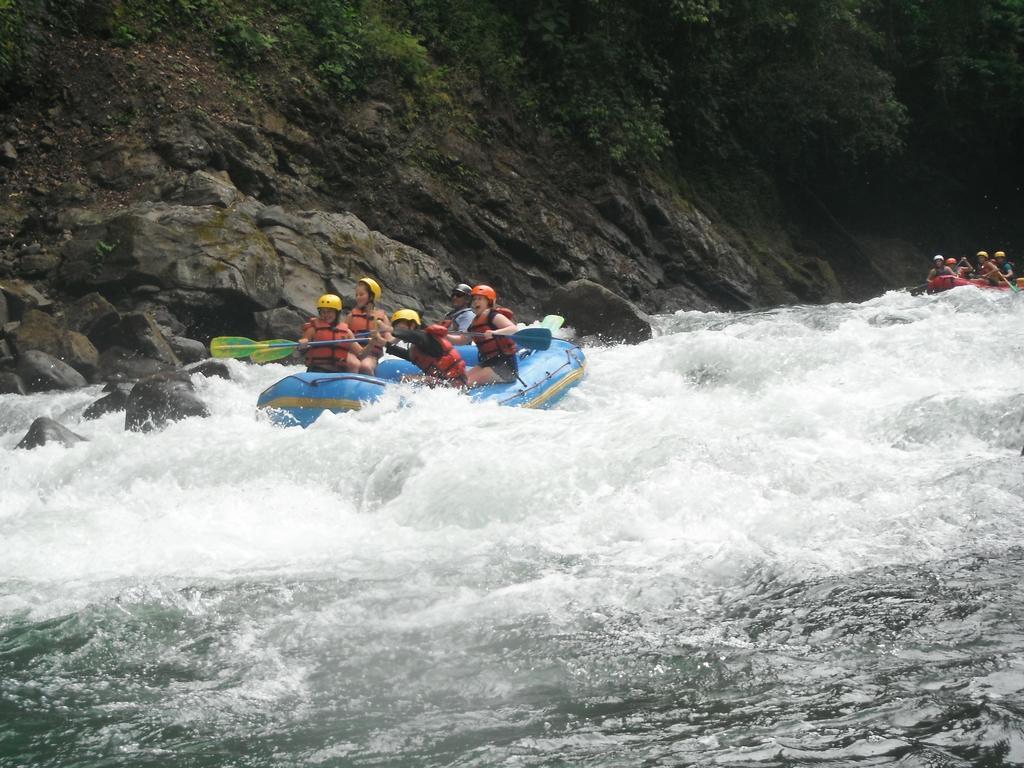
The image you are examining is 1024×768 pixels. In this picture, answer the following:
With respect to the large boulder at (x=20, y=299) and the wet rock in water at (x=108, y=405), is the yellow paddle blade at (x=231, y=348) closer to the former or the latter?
the wet rock in water at (x=108, y=405)

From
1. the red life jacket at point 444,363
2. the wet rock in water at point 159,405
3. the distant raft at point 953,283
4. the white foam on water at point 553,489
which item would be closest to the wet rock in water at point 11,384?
the white foam on water at point 553,489

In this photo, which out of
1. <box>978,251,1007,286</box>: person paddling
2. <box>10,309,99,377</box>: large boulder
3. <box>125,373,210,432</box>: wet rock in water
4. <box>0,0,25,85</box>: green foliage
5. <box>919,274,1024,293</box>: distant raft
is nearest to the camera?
<box>125,373,210,432</box>: wet rock in water

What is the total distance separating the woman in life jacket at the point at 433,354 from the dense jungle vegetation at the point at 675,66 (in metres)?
7.08

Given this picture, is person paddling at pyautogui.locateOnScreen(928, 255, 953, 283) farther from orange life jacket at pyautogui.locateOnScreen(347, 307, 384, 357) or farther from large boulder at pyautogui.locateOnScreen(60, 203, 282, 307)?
orange life jacket at pyautogui.locateOnScreen(347, 307, 384, 357)

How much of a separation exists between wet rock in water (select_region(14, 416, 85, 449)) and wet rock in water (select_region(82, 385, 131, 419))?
39.9 inches

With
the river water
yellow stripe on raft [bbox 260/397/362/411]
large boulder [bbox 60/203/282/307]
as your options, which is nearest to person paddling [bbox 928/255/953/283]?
the river water

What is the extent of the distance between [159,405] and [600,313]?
20.0 ft

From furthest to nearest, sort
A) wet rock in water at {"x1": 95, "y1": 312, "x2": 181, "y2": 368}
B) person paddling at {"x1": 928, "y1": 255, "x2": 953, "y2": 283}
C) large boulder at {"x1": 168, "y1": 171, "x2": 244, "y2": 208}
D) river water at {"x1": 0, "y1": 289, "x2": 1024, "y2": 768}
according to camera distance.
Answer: person paddling at {"x1": 928, "y1": 255, "x2": 953, "y2": 283}
large boulder at {"x1": 168, "y1": 171, "x2": 244, "y2": 208}
wet rock in water at {"x1": 95, "y1": 312, "x2": 181, "y2": 368}
river water at {"x1": 0, "y1": 289, "x2": 1024, "y2": 768}

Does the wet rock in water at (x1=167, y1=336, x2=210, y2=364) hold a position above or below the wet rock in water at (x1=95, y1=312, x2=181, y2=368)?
below

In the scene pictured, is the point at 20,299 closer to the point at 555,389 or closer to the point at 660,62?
the point at 555,389

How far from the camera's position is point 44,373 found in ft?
31.6

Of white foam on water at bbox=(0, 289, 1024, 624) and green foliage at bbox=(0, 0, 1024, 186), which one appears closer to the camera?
white foam on water at bbox=(0, 289, 1024, 624)

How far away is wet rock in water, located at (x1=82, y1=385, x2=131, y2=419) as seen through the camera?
860cm

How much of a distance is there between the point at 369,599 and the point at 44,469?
135 inches
